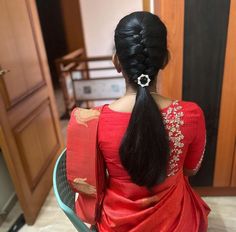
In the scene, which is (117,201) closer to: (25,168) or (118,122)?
(118,122)

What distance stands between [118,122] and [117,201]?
0.97 feet

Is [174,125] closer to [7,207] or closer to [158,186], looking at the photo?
[158,186]

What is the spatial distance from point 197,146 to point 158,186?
0.63ft

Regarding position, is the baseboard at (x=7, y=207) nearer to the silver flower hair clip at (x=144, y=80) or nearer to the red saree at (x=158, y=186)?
the red saree at (x=158, y=186)

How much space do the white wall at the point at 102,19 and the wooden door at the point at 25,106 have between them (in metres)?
1.66

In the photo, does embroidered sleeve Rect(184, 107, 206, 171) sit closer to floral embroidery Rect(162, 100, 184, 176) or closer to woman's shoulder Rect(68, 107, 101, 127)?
floral embroidery Rect(162, 100, 184, 176)

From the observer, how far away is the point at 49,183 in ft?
5.96

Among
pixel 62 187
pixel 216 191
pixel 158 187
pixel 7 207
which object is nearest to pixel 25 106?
pixel 7 207

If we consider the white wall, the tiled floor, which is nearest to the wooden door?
the tiled floor

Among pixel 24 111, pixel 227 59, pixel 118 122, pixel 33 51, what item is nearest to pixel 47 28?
→ pixel 33 51

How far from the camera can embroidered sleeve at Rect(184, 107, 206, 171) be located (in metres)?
0.72

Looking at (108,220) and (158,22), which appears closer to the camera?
(158,22)

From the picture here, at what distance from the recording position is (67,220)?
1.53m

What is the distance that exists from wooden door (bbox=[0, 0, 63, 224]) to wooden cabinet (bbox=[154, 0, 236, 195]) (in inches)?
34.6
